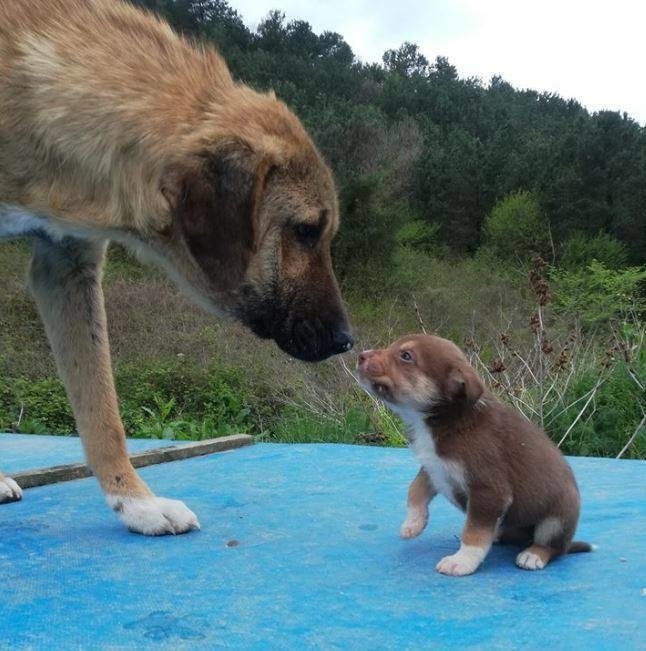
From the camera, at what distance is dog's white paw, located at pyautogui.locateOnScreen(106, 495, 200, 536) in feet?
9.00

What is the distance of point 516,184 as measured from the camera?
26047mm

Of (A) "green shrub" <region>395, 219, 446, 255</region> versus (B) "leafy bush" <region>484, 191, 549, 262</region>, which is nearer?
(B) "leafy bush" <region>484, 191, 549, 262</region>

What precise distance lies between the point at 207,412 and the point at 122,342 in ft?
12.2

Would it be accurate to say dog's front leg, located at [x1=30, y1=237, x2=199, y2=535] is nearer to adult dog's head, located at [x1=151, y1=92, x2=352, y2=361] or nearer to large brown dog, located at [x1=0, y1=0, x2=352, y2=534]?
large brown dog, located at [x1=0, y1=0, x2=352, y2=534]

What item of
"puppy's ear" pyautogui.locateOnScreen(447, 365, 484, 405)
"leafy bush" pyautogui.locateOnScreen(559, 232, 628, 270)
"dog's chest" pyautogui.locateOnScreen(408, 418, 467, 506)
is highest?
"leafy bush" pyautogui.locateOnScreen(559, 232, 628, 270)

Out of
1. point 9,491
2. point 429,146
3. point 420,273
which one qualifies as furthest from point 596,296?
point 429,146

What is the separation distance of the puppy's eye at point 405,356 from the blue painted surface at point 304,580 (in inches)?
20.8

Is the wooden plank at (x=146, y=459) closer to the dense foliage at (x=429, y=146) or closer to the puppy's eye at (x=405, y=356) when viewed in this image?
the puppy's eye at (x=405, y=356)

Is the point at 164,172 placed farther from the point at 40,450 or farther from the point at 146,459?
the point at 40,450

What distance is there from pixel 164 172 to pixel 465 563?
139 cm

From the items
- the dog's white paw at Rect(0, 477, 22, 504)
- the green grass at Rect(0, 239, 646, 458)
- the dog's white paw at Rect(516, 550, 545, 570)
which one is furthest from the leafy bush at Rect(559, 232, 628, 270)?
the dog's white paw at Rect(516, 550, 545, 570)

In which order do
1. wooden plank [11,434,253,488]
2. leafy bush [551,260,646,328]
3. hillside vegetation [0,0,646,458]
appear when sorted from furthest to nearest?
leafy bush [551,260,646,328], hillside vegetation [0,0,646,458], wooden plank [11,434,253,488]

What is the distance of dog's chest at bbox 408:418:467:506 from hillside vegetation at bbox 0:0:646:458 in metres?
1.68

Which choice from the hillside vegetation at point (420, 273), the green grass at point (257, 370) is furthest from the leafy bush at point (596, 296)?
the green grass at point (257, 370)
